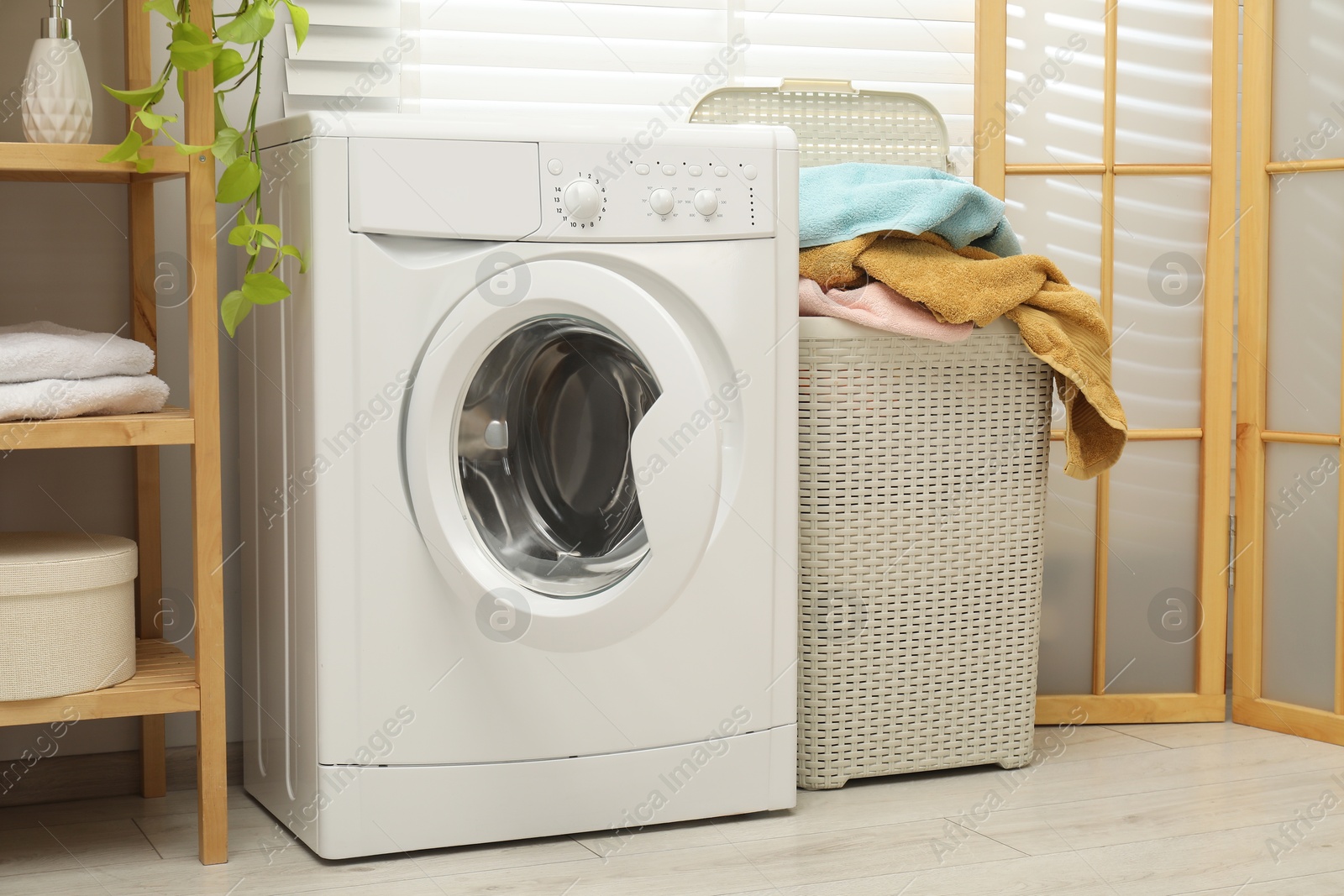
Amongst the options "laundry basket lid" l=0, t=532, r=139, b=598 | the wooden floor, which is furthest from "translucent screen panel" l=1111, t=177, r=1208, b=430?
"laundry basket lid" l=0, t=532, r=139, b=598

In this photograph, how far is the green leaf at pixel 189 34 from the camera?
1.33 metres

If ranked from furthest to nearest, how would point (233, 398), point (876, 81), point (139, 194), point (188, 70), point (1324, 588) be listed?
point (876, 81), point (1324, 588), point (233, 398), point (139, 194), point (188, 70)

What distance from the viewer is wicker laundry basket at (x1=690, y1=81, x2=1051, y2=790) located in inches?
66.6

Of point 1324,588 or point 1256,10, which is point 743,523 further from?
point 1256,10

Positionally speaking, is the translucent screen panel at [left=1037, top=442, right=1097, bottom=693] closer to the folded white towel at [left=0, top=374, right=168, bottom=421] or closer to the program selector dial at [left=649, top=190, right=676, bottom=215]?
the program selector dial at [left=649, top=190, right=676, bottom=215]

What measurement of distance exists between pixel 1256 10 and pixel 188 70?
1.63 meters

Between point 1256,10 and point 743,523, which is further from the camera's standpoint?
point 1256,10

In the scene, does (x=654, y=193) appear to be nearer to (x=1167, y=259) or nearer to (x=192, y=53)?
(x=192, y=53)

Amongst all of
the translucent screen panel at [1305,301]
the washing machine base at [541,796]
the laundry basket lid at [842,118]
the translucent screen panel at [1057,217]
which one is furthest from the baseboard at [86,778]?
the translucent screen panel at [1305,301]

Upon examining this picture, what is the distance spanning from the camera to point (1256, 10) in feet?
6.56

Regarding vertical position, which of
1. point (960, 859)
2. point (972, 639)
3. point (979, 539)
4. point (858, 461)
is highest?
point (858, 461)

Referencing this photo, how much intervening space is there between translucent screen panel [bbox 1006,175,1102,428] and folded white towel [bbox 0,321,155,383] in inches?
54.5

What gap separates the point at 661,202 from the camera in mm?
1499

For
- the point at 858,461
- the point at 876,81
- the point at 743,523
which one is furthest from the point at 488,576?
the point at 876,81
